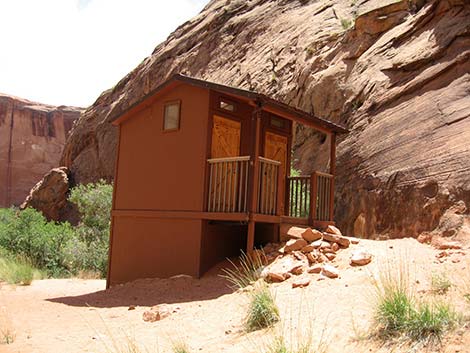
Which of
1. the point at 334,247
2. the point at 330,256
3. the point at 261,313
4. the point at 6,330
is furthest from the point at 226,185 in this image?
the point at 6,330

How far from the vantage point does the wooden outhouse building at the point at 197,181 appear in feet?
43.3

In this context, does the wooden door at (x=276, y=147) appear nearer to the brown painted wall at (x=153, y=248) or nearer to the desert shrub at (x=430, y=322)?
the brown painted wall at (x=153, y=248)

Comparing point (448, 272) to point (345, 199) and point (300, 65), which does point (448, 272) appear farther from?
point (300, 65)

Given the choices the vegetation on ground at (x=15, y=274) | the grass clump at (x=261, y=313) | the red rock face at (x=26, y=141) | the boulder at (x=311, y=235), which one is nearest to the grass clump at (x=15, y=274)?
the vegetation on ground at (x=15, y=274)

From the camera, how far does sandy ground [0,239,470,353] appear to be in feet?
25.0

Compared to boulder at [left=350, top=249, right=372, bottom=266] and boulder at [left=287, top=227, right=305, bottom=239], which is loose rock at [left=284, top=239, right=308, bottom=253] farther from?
boulder at [left=350, top=249, right=372, bottom=266]

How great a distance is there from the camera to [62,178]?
39.8 m

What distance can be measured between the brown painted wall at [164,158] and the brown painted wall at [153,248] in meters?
0.42

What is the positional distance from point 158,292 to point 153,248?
1948 millimetres

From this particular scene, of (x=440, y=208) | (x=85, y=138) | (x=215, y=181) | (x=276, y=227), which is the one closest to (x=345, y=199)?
(x=440, y=208)

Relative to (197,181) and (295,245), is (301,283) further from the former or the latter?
(197,181)

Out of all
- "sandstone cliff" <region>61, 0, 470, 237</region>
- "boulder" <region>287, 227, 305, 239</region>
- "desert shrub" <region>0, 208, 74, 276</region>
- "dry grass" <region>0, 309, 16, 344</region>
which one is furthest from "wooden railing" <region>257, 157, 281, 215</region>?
"desert shrub" <region>0, 208, 74, 276</region>

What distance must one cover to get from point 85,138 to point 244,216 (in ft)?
99.0

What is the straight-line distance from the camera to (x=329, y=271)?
34.4ft
